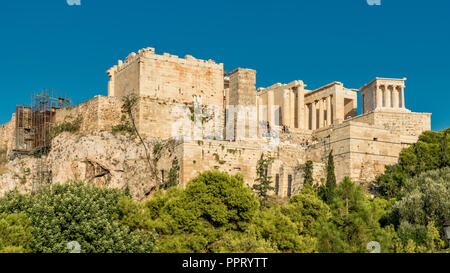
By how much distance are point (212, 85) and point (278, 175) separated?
30.9ft

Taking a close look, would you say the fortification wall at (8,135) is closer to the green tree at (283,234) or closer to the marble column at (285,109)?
the marble column at (285,109)

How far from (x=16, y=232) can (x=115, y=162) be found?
16413 millimetres

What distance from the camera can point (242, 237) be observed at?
90.8 feet

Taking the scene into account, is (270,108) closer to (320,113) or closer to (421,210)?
(320,113)

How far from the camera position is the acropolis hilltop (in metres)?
41.0

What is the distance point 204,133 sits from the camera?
45500 millimetres

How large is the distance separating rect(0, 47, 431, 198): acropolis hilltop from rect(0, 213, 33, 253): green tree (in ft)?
44.6

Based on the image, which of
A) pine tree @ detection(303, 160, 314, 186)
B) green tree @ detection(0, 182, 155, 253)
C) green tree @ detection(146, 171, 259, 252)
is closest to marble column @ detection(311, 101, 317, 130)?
pine tree @ detection(303, 160, 314, 186)

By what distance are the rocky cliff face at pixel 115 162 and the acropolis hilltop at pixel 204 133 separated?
6cm

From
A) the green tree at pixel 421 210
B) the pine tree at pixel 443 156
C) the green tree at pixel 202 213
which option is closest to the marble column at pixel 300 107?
the pine tree at pixel 443 156

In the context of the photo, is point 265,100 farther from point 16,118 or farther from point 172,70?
point 16,118

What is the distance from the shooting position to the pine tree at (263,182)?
37.4m

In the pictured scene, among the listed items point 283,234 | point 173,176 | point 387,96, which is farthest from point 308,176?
point 387,96
